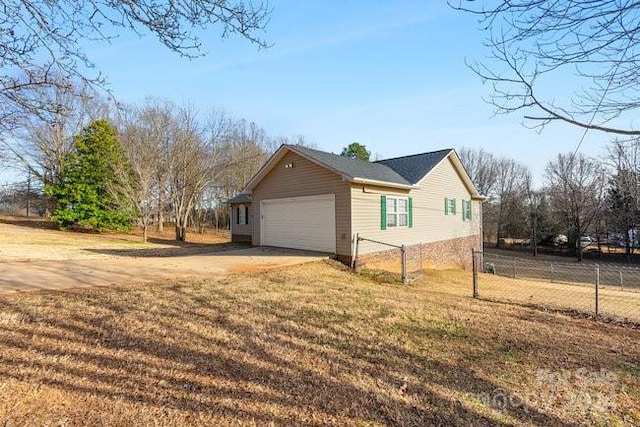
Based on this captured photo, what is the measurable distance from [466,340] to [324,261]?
666 cm

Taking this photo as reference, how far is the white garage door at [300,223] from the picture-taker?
1167 centimetres

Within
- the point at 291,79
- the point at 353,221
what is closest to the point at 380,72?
the point at 291,79

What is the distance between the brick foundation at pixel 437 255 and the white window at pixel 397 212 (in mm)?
1052

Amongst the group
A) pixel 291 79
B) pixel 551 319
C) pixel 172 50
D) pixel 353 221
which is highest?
pixel 291 79

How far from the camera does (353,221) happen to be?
10969mm

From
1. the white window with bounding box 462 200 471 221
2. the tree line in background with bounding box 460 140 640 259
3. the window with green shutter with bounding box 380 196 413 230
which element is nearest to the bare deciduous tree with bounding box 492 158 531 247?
the tree line in background with bounding box 460 140 640 259

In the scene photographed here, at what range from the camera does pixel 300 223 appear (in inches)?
500

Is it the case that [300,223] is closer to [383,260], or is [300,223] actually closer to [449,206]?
[383,260]

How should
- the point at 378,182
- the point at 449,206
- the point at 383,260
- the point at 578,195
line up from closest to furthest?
the point at 378,182 → the point at 383,260 → the point at 449,206 → the point at 578,195

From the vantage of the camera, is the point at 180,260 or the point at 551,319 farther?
the point at 180,260

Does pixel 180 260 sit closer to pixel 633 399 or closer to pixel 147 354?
pixel 147 354

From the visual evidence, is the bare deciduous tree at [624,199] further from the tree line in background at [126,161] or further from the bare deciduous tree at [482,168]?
the tree line in background at [126,161]

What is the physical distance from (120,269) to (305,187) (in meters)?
6.40

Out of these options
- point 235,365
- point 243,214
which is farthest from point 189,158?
point 235,365
